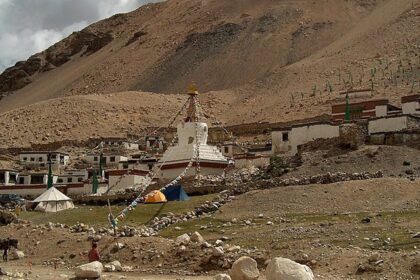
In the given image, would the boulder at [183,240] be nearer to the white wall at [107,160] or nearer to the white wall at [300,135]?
the white wall at [300,135]

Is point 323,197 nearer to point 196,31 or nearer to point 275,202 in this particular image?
point 275,202

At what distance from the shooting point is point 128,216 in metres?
26.3

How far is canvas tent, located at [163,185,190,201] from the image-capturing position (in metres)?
30.6

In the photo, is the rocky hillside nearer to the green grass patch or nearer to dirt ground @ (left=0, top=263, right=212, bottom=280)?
the green grass patch

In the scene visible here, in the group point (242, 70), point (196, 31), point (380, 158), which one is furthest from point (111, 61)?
point (380, 158)

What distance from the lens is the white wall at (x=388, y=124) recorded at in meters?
34.3

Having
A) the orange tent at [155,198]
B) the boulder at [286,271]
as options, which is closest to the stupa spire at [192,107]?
the orange tent at [155,198]

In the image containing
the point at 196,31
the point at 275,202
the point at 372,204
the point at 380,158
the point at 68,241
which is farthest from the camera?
the point at 196,31

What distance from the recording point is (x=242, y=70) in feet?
356

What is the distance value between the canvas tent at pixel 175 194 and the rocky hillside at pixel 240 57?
126 ft

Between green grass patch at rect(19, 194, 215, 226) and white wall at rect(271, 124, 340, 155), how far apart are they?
10660mm

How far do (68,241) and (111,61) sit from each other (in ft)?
A: 405

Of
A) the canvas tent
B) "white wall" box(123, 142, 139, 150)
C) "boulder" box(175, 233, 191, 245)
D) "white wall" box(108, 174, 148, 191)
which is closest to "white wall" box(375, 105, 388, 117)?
"white wall" box(108, 174, 148, 191)

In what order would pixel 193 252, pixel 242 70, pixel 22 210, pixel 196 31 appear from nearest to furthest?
pixel 193 252
pixel 22 210
pixel 242 70
pixel 196 31
